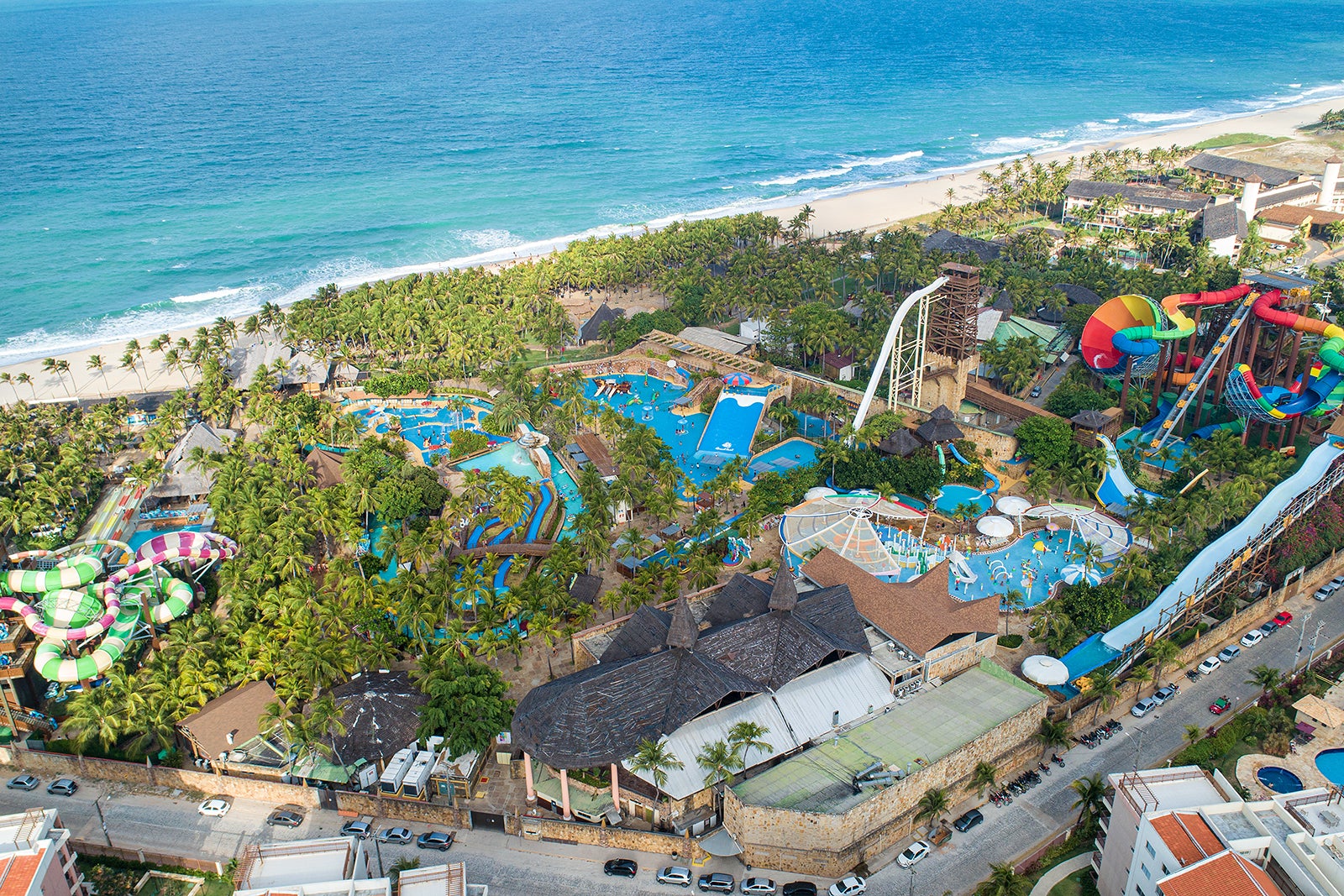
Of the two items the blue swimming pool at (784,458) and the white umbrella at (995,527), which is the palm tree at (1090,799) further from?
the blue swimming pool at (784,458)

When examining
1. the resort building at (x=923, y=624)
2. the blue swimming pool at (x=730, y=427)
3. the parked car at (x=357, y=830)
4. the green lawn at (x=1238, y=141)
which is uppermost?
the resort building at (x=923, y=624)

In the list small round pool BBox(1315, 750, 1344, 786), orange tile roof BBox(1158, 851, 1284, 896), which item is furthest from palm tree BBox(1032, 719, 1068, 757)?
orange tile roof BBox(1158, 851, 1284, 896)

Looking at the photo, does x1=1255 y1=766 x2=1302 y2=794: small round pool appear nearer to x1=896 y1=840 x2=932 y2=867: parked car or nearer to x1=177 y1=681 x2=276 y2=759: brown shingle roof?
x1=896 y1=840 x2=932 y2=867: parked car

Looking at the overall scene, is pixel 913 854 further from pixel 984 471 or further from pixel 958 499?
pixel 984 471

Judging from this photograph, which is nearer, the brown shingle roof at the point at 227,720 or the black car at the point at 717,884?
the black car at the point at 717,884

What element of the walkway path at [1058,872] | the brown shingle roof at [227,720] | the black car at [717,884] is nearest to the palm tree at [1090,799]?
the walkway path at [1058,872]

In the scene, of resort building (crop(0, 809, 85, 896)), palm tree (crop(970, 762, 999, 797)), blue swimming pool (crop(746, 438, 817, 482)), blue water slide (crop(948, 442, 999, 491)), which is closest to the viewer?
resort building (crop(0, 809, 85, 896))

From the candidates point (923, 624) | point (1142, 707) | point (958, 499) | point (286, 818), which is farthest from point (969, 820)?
point (286, 818)
